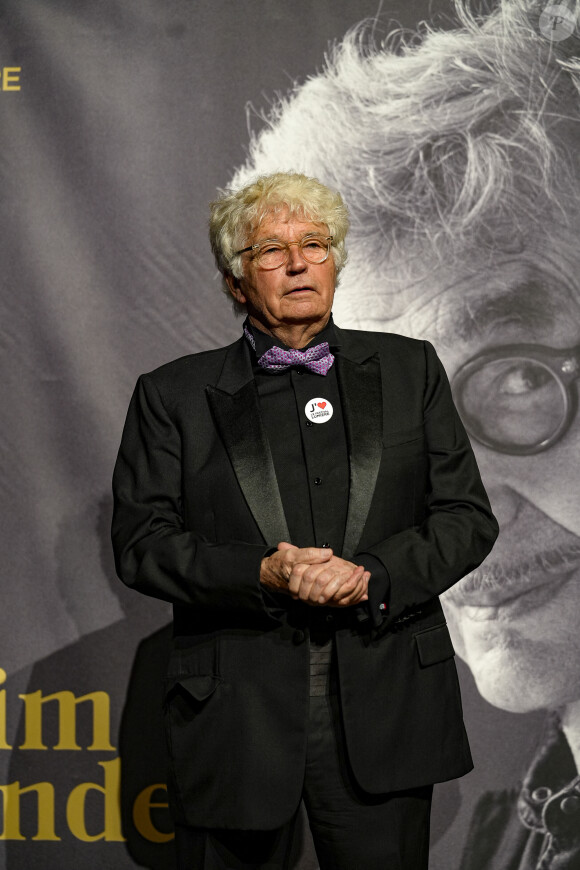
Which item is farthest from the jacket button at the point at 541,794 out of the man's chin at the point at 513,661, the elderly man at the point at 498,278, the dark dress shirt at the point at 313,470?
the dark dress shirt at the point at 313,470

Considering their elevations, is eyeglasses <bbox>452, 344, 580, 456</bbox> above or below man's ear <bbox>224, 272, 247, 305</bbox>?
below

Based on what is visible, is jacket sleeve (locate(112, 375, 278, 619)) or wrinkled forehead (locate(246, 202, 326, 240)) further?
wrinkled forehead (locate(246, 202, 326, 240))

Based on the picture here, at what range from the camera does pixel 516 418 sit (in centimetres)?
283

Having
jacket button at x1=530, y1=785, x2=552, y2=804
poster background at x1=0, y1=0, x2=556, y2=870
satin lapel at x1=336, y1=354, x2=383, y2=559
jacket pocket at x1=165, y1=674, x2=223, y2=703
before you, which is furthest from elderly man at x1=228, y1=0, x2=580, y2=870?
jacket pocket at x1=165, y1=674, x2=223, y2=703

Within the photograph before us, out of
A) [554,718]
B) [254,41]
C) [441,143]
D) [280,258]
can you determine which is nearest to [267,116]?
[254,41]

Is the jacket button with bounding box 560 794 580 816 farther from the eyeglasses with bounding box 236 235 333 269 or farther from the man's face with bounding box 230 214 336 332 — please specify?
the eyeglasses with bounding box 236 235 333 269

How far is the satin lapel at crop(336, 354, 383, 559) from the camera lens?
179cm

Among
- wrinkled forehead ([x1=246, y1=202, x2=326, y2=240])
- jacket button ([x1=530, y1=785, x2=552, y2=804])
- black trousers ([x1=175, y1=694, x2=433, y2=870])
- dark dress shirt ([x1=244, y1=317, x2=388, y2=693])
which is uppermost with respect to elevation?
wrinkled forehead ([x1=246, y1=202, x2=326, y2=240])

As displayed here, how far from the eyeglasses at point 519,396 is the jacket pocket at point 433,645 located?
1071 millimetres

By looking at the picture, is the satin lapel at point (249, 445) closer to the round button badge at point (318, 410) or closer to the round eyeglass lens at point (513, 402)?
the round button badge at point (318, 410)

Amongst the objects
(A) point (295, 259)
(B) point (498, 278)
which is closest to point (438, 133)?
(B) point (498, 278)

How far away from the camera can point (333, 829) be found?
5.86 ft

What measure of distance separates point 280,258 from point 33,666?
162 centimetres

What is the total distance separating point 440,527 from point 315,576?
31 cm
